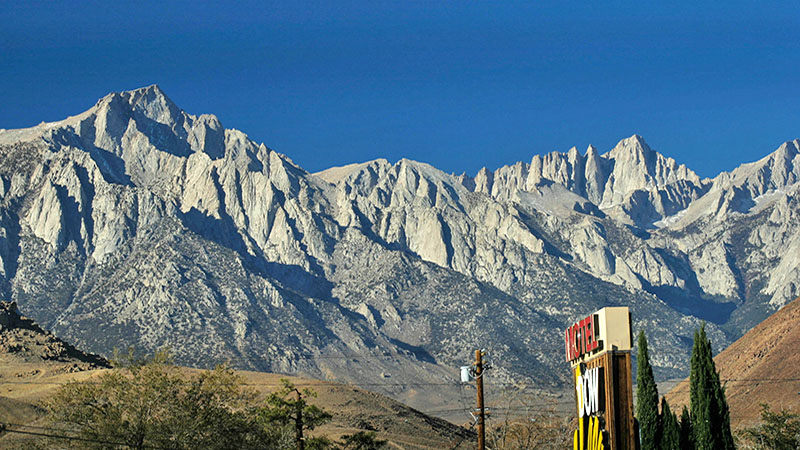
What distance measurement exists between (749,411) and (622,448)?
105656 mm

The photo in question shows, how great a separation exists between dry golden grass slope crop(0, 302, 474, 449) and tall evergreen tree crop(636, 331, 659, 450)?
67143 millimetres

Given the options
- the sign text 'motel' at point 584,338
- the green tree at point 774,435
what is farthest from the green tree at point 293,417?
the green tree at point 774,435

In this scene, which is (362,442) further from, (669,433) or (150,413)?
(669,433)

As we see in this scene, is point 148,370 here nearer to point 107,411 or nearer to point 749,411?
point 107,411

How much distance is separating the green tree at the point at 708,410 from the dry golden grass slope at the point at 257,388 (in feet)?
227

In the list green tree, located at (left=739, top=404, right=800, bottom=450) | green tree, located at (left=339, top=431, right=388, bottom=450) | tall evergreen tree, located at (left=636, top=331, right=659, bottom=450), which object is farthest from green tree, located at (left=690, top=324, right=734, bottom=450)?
green tree, located at (left=739, top=404, right=800, bottom=450)

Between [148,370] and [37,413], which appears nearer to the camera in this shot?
[148,370]

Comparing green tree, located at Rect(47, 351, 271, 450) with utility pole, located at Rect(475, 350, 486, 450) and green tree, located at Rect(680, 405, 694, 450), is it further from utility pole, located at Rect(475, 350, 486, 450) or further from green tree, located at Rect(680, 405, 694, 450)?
green tree, located at Rect(680, 405, 694, 450)

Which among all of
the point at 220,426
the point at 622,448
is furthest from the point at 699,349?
the point at 220,426

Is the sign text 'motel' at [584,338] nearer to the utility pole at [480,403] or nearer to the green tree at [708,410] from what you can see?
the utility pole at [480,403]

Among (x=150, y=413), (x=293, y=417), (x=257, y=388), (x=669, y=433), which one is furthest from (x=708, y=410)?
(x=257, y=388)

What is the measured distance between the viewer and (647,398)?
49094 millimetres

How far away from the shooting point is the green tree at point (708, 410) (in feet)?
156

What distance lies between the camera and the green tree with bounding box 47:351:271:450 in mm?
62188
